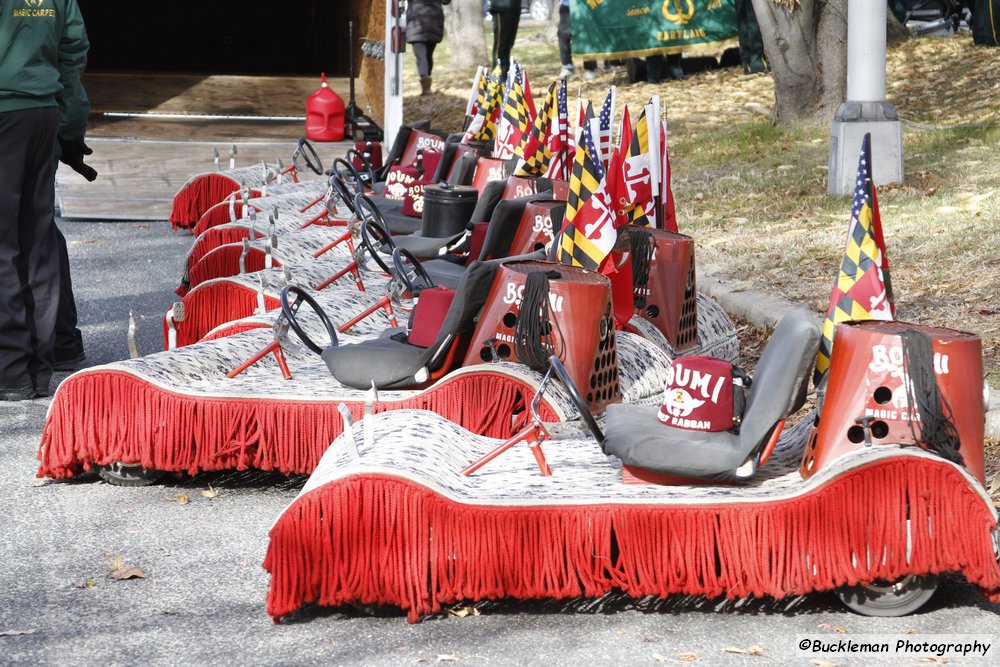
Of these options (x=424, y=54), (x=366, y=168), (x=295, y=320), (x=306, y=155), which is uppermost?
(x=424, y=54)

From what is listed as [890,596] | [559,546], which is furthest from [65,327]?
[890,596]

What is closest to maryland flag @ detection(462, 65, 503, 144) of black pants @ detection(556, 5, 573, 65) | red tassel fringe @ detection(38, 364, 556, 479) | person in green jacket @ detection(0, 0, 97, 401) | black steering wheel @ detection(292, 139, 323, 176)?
black steering wheel @ detection(292, 139, 323, 176)

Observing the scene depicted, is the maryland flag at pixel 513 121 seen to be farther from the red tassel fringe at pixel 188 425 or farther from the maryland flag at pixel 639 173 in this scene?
the red tassel fringe at pixel 188 425

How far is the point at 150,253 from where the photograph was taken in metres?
10.7

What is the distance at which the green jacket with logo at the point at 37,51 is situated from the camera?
622 centimetres

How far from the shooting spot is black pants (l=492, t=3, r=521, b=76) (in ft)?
63.8

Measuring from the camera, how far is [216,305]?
6.64m

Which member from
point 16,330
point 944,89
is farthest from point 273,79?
point 16,330

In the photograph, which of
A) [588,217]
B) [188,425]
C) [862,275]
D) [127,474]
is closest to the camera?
[862,275]

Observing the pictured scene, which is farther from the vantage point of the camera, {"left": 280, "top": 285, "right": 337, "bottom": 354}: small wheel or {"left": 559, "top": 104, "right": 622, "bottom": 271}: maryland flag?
{"left": 559, "top": 104, "right": 622, "bottom": 271}: maryland flag

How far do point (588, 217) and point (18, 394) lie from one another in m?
2.65

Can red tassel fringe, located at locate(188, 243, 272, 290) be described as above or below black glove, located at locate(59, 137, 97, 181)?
below

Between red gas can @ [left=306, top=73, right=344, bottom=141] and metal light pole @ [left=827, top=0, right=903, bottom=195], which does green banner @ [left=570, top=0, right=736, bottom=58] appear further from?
metal light pole @ [left=827, top=0, right=903, bottom=195]

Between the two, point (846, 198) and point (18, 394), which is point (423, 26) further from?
point (18, 394)
